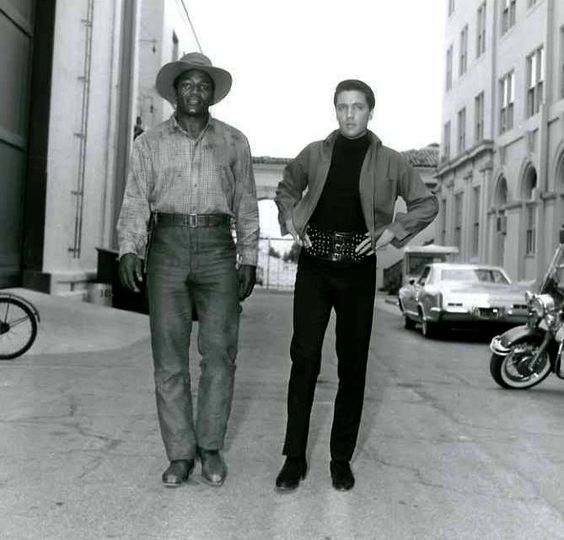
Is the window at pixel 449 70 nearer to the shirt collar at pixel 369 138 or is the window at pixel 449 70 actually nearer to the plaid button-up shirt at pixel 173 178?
the shirt collar at pixel 369 138

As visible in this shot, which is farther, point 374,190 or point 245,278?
point 245,278

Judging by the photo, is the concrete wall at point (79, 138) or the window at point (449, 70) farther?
the window at point (449, 70)

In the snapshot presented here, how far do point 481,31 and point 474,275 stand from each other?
19.5m

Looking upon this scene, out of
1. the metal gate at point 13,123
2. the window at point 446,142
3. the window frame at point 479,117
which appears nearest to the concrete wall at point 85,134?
the metal gate at point 13,123

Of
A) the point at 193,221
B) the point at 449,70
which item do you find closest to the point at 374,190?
the point at 193,221

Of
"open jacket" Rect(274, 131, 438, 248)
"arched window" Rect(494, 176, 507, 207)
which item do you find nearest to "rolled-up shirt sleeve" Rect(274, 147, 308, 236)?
"open jacket" Rect(274, 131, 438, 248)

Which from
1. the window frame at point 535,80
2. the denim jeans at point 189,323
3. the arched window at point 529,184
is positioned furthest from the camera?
the arched window at point 529,184

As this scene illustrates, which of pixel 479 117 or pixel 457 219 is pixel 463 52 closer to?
pixel 479 117

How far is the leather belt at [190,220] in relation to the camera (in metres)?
4.27

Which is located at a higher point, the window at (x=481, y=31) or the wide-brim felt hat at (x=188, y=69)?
the window at (x=481, y=31)

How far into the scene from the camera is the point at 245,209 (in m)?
4.44

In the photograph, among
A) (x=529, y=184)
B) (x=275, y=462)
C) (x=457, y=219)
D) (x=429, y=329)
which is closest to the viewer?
(x=275, y=462)

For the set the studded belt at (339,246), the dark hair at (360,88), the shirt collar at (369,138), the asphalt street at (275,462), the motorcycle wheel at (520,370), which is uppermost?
the dark hair at (360,88)

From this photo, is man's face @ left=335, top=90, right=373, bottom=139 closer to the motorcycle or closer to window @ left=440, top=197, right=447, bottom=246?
the motorcycle
